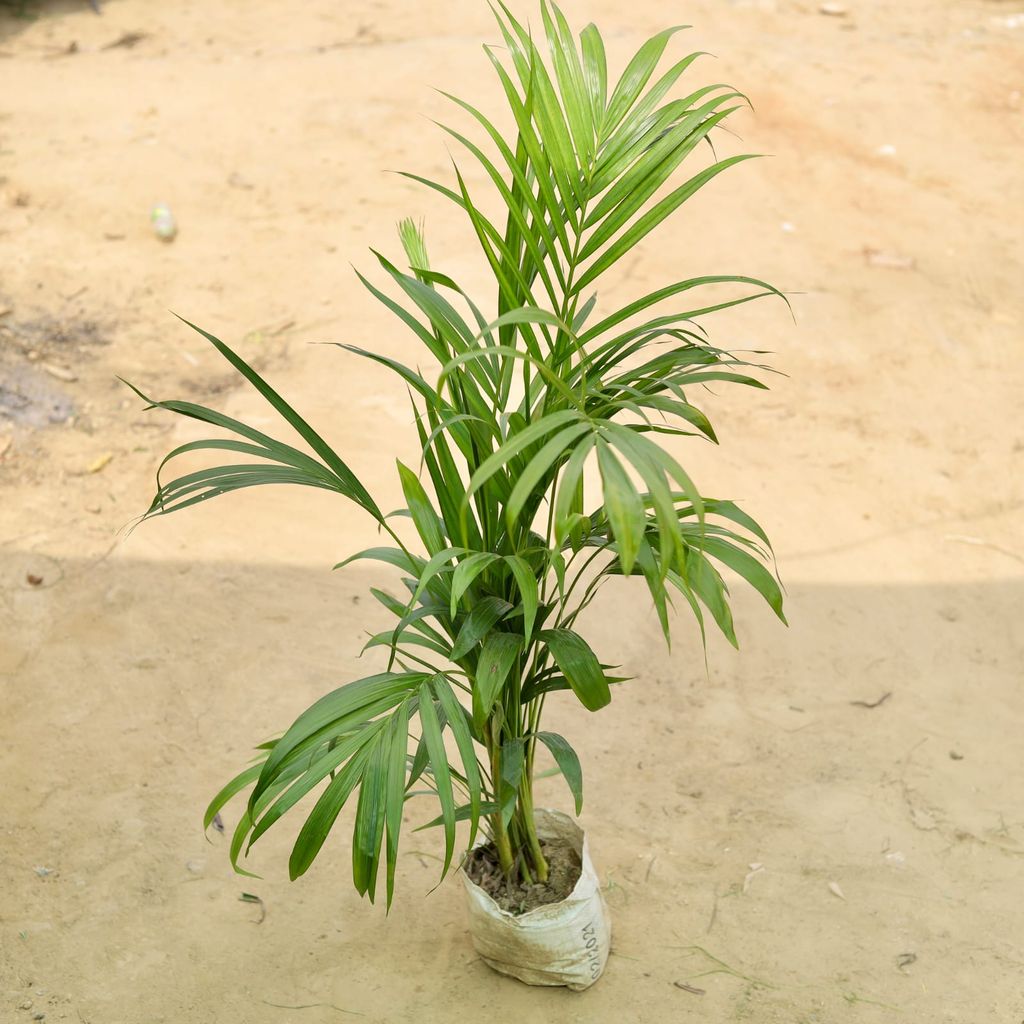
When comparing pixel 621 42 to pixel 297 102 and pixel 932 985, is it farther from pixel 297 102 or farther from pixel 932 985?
pixel 932 985

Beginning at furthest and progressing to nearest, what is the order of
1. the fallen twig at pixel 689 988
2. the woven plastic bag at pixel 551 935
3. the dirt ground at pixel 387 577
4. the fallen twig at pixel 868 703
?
the fallen twig at pixel 868 703
the dirt ground at pixel 387 577
the fallen twig at pixel 689 988
the woven plastic bag at pixel 551 935

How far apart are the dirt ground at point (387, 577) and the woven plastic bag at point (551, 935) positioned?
0.07 meters

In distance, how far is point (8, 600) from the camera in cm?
339

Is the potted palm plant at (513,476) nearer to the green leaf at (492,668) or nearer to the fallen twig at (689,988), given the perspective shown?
the green leaf at (492,668)

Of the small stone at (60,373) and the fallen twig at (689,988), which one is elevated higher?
the small stone at (60,373)

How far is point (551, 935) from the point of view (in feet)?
7.23

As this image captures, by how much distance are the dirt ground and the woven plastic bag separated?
0.24 ft

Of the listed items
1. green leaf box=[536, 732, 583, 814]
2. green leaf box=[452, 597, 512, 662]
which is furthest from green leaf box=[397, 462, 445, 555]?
green leaf box=[536, 732, 583, 814]

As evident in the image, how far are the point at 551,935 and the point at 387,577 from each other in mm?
1564

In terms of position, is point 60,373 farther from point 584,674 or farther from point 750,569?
point 750,569

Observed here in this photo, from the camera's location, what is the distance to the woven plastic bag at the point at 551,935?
219 centimetres

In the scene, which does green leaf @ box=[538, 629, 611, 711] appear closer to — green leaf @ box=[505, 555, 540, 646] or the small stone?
green leaf @ box=[505, 555, 540, 646]

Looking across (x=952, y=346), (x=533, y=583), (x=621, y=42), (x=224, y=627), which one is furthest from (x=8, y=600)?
(x=621, y=42)

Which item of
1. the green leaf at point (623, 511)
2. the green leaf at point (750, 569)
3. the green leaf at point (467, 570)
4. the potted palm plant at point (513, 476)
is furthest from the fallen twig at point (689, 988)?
the green leaf at point (623, 511)
